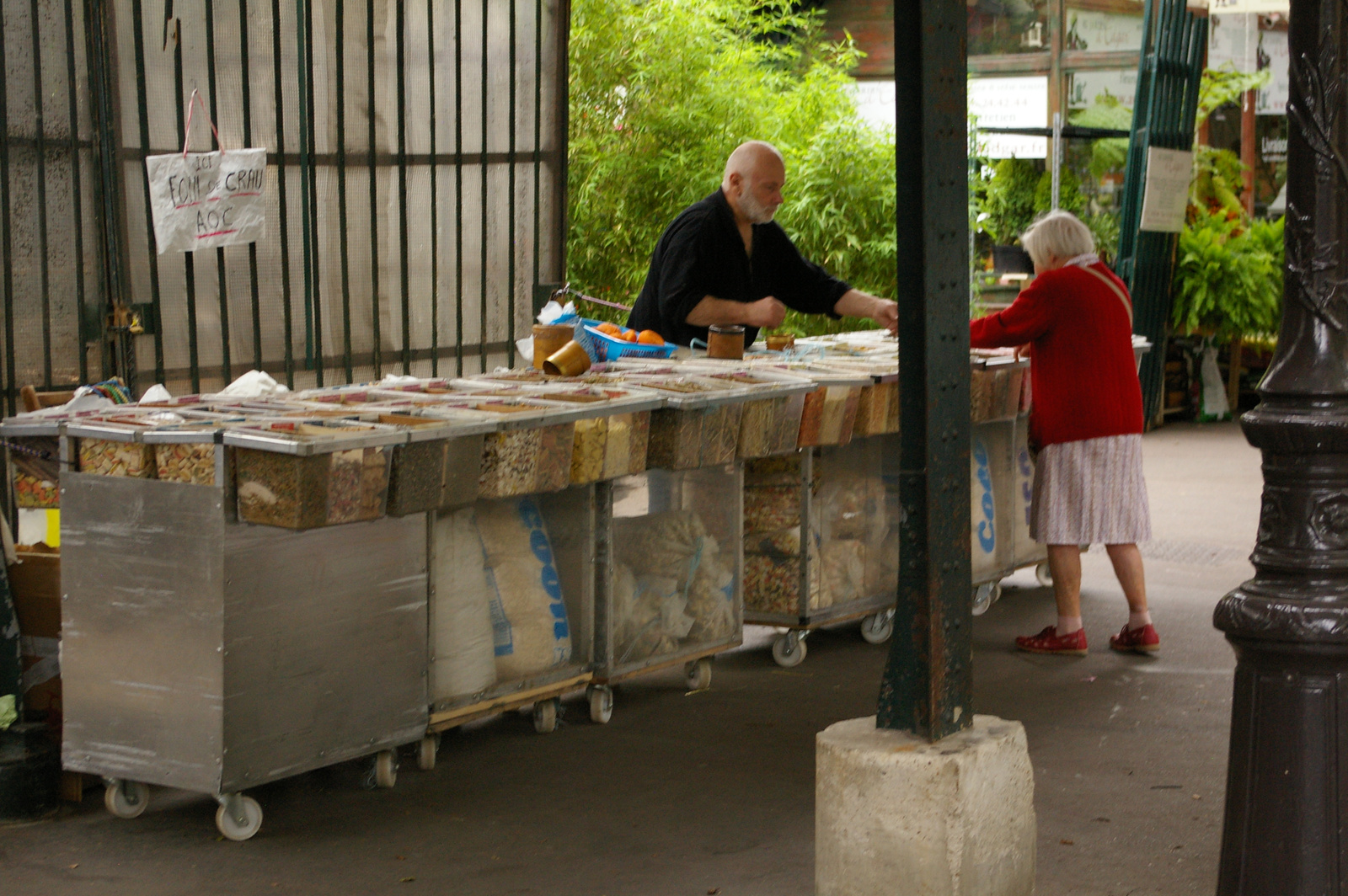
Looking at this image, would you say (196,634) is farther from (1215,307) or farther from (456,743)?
(1215,307)

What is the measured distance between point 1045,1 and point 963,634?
38.3ft

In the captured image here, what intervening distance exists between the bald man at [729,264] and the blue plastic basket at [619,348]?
0.96 ft

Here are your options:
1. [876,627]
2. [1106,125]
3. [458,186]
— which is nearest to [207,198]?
[458,186]

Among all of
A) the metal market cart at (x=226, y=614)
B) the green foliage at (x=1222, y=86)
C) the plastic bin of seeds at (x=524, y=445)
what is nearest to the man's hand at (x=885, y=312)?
the plastic bin of seeds at (x=524, y=445)

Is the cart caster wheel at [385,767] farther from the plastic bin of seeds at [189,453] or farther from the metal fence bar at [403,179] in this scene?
the metal fence bar at [403,179]

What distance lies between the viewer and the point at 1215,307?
12547 millimetres

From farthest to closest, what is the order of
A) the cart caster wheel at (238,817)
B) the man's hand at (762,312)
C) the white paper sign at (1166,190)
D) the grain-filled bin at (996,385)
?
the white paper sign at (1166,190) < the grain-filled bin at (996,385) < the man's hand at (762,312) < the cart caster wheel at (238,817)

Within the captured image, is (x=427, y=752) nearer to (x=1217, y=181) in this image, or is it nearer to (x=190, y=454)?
(x=190, y=454)

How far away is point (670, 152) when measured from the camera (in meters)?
11.3

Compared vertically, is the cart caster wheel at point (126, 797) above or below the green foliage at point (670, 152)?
below

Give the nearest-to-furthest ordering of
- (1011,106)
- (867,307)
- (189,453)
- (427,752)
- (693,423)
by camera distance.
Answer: (189,453) < (427,752) < (693,423) < (867,307) < (1011,106)

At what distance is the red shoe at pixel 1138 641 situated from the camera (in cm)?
589

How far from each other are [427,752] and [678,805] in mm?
798

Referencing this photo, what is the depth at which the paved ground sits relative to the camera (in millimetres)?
3717
